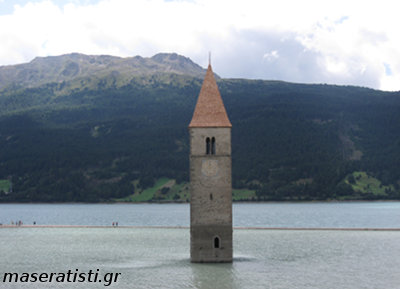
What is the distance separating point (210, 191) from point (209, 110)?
7.37 meters

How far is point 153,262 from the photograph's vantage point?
60406mm

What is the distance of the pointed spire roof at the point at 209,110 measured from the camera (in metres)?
54.8

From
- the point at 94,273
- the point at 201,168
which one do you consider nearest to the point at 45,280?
the point at 94,273

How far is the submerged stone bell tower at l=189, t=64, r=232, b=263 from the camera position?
5388 centimetres

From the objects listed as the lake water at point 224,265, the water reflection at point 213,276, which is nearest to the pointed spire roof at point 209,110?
the water reflection at point 213,276

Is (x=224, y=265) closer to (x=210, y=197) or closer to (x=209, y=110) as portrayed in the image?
(x=210, y=197)

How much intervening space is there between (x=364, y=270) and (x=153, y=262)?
2012 cm

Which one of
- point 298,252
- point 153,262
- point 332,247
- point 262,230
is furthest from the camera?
point 262,230

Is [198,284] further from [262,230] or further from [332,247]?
[262,230]

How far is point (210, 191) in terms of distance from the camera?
54.1 meters

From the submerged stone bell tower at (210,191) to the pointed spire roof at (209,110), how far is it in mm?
90

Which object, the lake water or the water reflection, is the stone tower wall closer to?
the water reflection

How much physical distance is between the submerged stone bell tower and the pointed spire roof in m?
0.09

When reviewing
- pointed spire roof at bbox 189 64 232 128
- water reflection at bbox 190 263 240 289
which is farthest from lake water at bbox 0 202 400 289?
pointed spire roof at bbox 189 64 232 128
